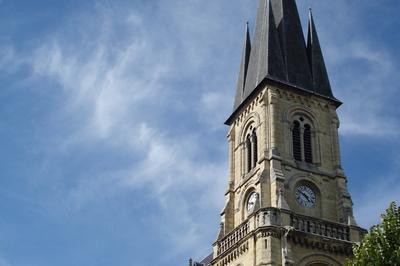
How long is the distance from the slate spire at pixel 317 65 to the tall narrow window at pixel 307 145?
9.31 ft

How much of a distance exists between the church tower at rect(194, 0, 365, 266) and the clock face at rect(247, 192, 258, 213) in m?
0.08

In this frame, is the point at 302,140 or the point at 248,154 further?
the point at 248,154

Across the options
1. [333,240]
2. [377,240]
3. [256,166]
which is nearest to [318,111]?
[256,166]

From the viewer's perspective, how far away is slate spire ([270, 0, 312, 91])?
141ft

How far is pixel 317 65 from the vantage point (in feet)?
146

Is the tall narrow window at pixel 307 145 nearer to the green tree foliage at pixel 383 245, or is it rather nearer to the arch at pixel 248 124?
the arch at pixel 248 124

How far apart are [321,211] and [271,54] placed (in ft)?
34.5

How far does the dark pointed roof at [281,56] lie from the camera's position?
139ft

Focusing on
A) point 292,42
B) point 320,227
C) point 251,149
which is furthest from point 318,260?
point 292,42

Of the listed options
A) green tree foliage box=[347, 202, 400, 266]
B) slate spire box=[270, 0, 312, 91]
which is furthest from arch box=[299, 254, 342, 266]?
slate spire box=[270, 0, 312, 91]

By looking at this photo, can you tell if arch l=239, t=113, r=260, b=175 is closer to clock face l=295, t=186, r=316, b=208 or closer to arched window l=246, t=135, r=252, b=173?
arched window l=246, t=135, r=252, b=173

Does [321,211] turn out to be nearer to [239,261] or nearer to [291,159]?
[291,159]

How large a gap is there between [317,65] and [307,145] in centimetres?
637

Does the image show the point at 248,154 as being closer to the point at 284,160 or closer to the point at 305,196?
the point at 284,160
